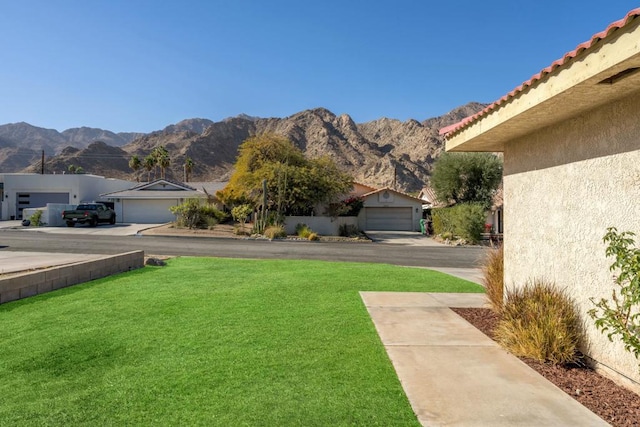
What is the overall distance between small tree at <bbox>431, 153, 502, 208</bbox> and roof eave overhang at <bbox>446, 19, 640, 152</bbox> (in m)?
30.0

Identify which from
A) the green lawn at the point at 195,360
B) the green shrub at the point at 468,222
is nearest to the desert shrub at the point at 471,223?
the green shrub at the point at 468,222

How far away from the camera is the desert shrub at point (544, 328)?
523 centimetres

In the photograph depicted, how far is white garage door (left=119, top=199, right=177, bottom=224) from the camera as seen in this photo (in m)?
40.8

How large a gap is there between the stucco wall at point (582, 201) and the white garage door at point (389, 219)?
3325cm

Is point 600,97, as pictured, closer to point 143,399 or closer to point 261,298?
point 143,399

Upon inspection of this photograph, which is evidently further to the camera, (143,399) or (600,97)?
(600,97)

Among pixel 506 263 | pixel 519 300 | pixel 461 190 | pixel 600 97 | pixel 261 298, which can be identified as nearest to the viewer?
pixel 600 97

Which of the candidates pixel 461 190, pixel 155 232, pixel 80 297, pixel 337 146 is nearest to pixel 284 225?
pixel 155 232

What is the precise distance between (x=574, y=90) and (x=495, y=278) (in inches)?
180

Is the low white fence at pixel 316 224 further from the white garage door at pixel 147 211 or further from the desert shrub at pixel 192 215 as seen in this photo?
the white garage door at pixel 147 211

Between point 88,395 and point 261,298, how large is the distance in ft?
14.6

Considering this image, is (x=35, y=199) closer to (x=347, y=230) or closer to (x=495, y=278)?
(x=347, y=230)

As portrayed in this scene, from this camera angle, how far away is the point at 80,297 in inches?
335

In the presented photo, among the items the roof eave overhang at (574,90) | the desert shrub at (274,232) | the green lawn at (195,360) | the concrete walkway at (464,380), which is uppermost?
the roof eave overhang at (574,90)
